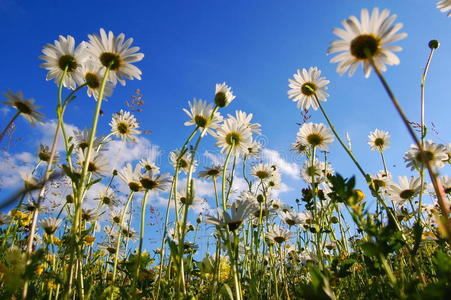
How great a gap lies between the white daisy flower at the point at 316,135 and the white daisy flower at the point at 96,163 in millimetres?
1878

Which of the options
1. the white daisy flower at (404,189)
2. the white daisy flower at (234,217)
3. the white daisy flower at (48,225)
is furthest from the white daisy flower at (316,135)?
the white daisy flower at (48,225)

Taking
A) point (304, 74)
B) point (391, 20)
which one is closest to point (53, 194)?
point (304, 74)

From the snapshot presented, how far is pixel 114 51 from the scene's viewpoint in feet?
6.05

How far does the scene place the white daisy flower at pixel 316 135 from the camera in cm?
309

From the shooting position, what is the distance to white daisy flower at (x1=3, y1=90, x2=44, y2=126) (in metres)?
1.97

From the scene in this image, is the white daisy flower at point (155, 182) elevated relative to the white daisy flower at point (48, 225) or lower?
elevated

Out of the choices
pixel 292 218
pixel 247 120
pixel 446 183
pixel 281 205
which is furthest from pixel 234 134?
pixel 281 205

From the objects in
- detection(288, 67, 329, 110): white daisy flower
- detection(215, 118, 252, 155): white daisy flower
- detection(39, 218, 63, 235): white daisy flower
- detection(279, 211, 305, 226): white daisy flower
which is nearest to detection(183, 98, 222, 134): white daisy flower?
detection(215, 118, 252, 155): white daisy flower

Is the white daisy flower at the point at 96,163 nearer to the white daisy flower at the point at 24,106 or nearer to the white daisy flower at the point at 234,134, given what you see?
the white daisy flower at the point at 24,106

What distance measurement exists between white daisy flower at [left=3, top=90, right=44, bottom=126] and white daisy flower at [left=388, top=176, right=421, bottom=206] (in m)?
2.96

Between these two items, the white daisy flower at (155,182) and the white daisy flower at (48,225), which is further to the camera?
the white daisy flower at (48,225)

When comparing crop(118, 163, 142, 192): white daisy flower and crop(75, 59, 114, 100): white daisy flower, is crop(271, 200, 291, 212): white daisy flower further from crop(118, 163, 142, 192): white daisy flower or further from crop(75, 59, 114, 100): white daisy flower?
crop(75, 59, 114, 100): white daisy flower

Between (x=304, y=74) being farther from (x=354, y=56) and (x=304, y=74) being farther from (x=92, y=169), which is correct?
(x=92, y=169)

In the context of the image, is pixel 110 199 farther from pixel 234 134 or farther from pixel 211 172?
pixel 234 134
